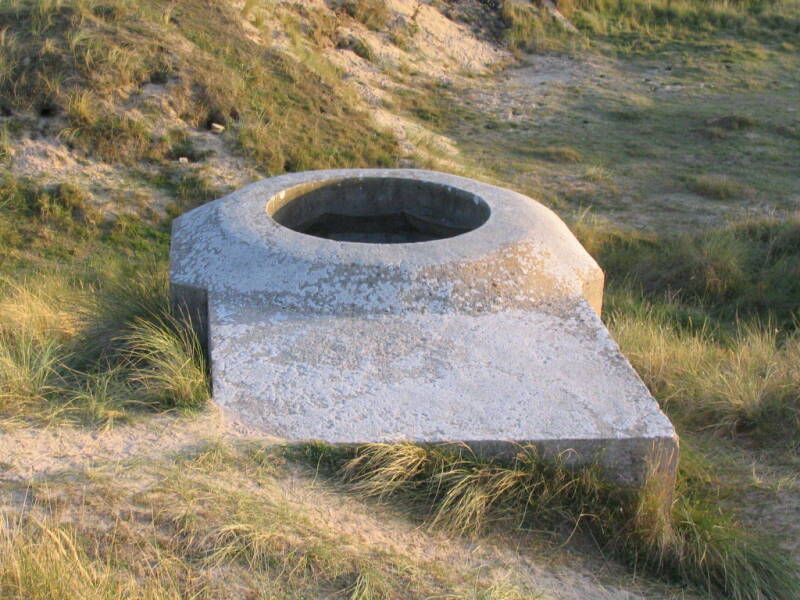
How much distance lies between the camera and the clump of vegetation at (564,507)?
3029mm

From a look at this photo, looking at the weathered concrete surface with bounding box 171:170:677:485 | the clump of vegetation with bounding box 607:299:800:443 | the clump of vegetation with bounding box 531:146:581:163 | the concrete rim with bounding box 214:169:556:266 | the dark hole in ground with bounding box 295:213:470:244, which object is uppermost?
the concrete rim with bounding box 214:169:556:266

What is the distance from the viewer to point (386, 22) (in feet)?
48.9

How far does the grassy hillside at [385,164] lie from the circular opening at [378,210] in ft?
3.78

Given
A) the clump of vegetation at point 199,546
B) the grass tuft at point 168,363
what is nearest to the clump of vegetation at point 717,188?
the grass tuft at point 168,363

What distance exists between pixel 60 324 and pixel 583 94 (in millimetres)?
12086

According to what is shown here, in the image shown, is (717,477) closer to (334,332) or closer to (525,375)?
(525,375)

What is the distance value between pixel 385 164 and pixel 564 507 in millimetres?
7002

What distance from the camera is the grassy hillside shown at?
9.20 feet

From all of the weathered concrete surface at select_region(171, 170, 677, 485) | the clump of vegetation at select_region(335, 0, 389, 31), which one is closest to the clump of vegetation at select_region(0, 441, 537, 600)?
the weathered concrete surface at select_region(171, 170, 677, 485)

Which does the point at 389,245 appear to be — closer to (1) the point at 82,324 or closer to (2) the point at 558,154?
(1) the point at 82,324

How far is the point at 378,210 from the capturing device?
5.89 metres

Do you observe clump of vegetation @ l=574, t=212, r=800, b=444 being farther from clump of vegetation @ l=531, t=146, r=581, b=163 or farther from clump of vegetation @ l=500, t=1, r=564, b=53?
clump of vegetation @ l=500, t=1, r=564, b=53

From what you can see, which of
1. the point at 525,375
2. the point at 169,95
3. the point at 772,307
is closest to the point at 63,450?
the point at 525,375

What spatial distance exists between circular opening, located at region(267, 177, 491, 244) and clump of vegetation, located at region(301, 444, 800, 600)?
8.38ft
